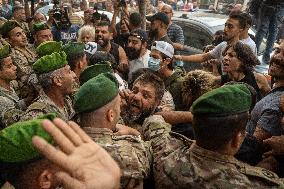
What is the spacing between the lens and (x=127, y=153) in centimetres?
217

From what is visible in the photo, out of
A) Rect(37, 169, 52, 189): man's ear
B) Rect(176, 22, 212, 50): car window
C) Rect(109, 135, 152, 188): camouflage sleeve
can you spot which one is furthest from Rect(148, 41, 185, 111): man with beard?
Rect(176, 22, 212, 50): car window

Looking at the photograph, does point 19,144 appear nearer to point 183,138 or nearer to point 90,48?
point 183,138

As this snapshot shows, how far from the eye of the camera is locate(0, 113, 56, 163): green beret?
169 cm

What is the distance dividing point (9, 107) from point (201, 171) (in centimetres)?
277

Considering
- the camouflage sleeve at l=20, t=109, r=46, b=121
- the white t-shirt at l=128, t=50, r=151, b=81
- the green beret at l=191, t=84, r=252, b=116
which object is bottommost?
the white t-shirt at l=128, t=50, r=151, b=81

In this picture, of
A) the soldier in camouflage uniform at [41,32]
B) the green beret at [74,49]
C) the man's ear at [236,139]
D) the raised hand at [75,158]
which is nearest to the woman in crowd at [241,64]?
the man's ear at [236,139]

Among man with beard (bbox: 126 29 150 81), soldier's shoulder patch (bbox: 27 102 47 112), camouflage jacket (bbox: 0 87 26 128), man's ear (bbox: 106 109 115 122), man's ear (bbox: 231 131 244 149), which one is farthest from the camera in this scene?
man with beard (bbox: 126 29 150 81)

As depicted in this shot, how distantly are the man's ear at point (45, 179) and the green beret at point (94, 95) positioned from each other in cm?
64

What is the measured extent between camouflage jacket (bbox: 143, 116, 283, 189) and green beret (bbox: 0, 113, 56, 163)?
0.84 meters

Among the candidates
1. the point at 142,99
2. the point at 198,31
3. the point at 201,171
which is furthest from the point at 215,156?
the point at 198,31

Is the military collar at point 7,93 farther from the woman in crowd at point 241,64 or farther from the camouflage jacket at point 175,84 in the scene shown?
the woman in crowd at point 241,64

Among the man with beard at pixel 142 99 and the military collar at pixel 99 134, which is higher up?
the military collar at pixel 99 134

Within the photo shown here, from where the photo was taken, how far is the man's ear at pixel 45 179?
5.68 ft

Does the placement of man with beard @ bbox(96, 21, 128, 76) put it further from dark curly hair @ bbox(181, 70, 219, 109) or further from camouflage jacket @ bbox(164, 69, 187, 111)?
dark curly hair @ bbox(181, 70, 219, 109)
